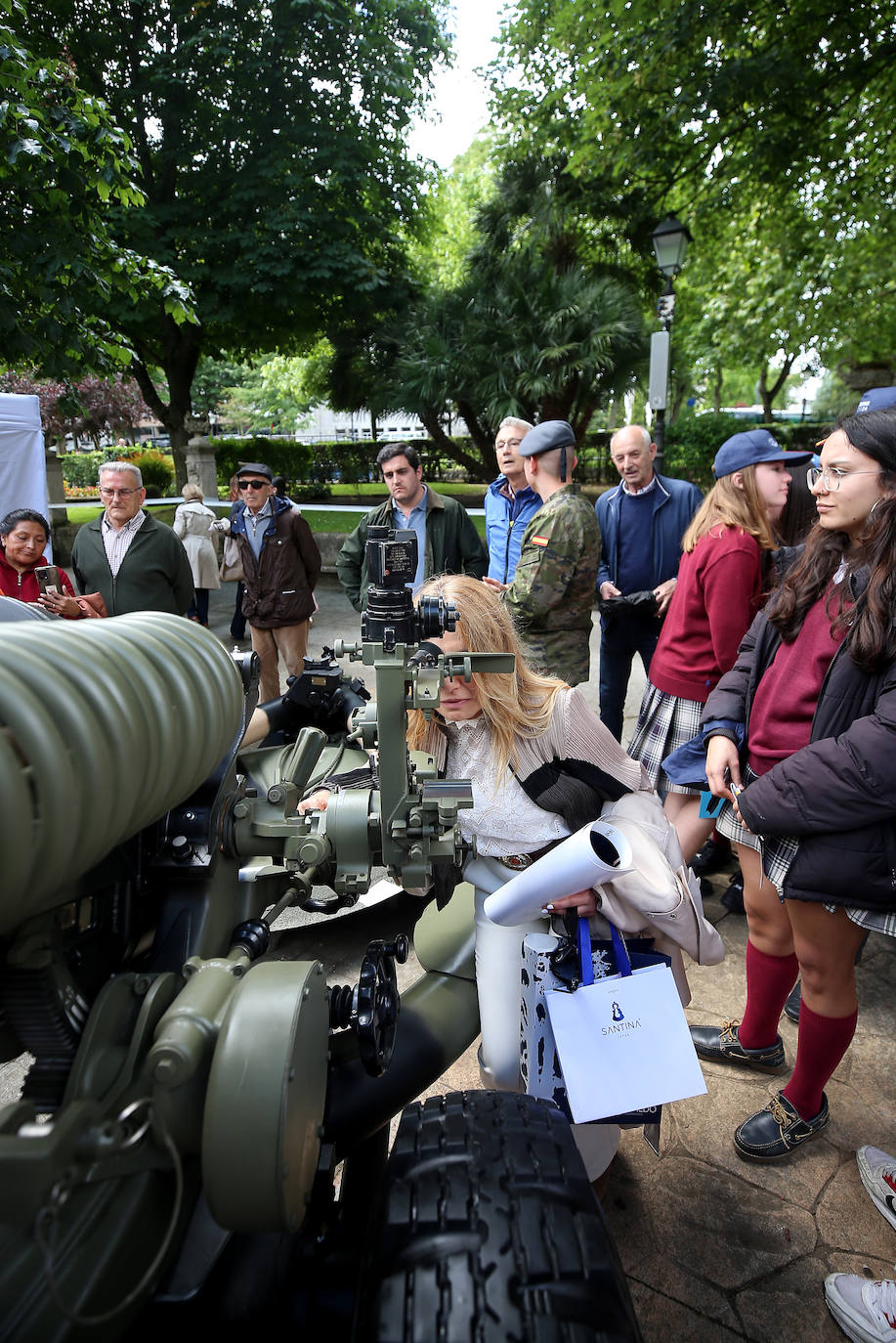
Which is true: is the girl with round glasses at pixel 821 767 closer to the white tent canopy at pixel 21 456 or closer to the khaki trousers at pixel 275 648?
the khaki trousers at pixel 275 648

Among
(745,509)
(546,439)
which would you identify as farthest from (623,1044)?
(546,439)

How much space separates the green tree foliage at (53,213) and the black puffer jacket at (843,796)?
18.9 ft

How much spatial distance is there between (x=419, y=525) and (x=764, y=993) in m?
3.18

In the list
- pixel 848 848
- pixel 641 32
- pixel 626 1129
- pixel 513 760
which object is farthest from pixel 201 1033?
pixel 641 32

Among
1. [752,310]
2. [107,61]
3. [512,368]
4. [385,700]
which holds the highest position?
[107,61]

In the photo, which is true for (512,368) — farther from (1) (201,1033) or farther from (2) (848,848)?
(1) (201,1033)

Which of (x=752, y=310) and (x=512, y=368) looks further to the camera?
(x=752, y=310)

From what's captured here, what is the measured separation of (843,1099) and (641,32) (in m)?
9.68

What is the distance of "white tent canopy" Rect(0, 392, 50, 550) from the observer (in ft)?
22.9

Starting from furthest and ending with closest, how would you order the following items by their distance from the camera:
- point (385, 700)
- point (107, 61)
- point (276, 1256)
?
point (107, 61), point (385, 700), point (276, 1256)

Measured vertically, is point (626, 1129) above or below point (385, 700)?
below

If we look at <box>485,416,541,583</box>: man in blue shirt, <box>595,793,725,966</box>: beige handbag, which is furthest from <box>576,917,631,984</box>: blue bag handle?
<box>485,416,541,583</box>: man in blue shirt

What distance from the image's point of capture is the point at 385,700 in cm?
141

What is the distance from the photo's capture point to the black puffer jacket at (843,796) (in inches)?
72.2
